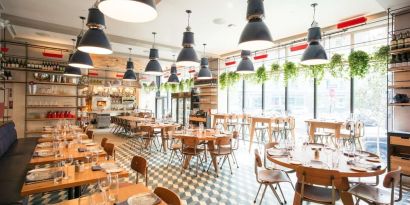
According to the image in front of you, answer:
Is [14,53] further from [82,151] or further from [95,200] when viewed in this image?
[95,200]

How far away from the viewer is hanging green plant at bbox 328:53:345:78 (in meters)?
6.05

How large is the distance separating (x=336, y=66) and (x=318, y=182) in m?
4.72

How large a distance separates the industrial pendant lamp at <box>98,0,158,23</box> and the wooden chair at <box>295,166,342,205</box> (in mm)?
2329

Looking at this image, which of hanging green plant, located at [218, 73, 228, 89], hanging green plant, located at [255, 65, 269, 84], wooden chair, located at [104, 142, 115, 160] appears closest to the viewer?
wooden chair, located at [104, 142, 115, 160]

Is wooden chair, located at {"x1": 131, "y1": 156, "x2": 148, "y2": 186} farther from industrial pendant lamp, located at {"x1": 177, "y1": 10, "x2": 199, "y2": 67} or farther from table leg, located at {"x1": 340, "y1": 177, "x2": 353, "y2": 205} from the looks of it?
industrial pendant lamp, located at {"x1": 177, "y1": 10, "x2": 199, "y2": 67}

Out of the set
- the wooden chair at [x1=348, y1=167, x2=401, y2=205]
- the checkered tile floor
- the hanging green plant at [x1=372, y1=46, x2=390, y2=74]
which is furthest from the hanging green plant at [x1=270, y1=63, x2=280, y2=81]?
the wooden chair at [x1=348, y1=167, x2=401, y2=205]

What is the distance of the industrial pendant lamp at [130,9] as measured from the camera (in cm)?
196

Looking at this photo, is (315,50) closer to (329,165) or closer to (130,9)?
(329,165)

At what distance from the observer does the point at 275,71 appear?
7703 millimetres

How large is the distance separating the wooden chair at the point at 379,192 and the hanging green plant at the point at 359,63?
3.71m

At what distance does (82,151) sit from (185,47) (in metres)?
2.94

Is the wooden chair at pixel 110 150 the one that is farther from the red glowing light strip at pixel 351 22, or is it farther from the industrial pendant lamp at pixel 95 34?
the red glowing light strip at pixel 351 22

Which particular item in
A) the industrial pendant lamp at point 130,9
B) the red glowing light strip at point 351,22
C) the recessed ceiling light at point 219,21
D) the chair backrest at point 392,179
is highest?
the recessed ceiling light at point 219,21

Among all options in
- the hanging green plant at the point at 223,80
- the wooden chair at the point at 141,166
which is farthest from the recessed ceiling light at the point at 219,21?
the wooden chair at the point at 141,166
